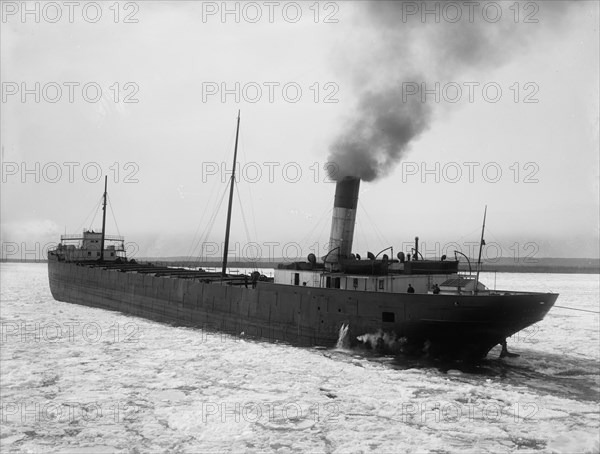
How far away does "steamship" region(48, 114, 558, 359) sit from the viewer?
61.3 feet

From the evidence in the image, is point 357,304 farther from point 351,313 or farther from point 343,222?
point 343,222

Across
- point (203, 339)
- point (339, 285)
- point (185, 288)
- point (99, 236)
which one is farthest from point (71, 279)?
point (339, 285)

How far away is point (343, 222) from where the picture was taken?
24.6 m

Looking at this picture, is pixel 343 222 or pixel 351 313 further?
pixel 343 222

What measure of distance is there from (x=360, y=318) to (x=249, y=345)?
585 centimetres

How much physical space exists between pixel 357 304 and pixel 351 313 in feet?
1.89

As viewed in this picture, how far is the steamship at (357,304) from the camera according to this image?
18672 mm

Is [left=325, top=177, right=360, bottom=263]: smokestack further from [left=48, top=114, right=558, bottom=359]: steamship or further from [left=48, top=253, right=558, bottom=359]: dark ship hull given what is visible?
[left=48, top=253, right=558, bottom=359]: dark ship hull

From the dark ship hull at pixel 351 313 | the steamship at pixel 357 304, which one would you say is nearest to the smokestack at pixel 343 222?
the steamship at pixel 357 304

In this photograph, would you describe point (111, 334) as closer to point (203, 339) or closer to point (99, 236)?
point (203, 339)

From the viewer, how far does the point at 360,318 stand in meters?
20.6

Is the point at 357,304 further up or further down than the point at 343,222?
further down

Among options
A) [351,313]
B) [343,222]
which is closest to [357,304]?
[351,313]

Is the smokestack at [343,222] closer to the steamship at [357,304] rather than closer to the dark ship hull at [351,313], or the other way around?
the steamship at [357,304]
